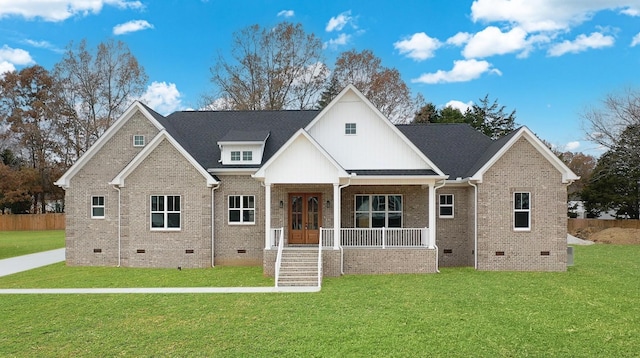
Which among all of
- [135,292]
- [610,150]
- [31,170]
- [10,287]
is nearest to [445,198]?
[135,292]

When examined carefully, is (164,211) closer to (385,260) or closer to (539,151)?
(385,260)

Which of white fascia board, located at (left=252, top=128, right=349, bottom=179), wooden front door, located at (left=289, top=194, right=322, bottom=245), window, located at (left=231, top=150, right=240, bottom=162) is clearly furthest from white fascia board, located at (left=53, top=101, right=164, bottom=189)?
wooden front door, located at (left=289, top=194, right=322, bottom=245)

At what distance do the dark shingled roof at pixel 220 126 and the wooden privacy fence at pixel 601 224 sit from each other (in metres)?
32.9

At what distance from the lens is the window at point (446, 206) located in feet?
65.6

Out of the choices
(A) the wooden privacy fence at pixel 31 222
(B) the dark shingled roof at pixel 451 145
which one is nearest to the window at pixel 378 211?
(B) the dark shingled roof at pixel 451 145

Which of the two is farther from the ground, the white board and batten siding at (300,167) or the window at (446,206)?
the white board and batten siding at (300,167)

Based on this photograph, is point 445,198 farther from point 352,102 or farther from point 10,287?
point 10,287

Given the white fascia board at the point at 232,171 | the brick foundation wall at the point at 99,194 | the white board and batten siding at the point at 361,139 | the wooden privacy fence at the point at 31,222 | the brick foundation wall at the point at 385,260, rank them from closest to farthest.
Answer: the brick foundation wall at the point at 385,260 < the white board and batten siding at the point at 361,139 < the white fascia board at the point at 232,171 < the brick foundation wall at the point at 99,194 < the wooden privacy fence at the point at 31,222

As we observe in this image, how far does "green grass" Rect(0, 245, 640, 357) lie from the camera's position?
28.3 feet

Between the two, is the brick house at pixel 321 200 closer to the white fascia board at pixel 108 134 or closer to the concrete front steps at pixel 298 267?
the white fascia board at pixel 108 134

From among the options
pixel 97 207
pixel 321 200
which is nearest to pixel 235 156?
pixel 321 200

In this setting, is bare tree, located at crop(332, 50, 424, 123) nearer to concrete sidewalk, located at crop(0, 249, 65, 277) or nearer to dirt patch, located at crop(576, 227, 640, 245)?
dirt patch, located at crop(576, 227, 640, 245)

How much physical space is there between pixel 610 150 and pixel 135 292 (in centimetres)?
4111

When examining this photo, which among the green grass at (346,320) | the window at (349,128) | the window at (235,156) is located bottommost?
the green grass at (346,320)
